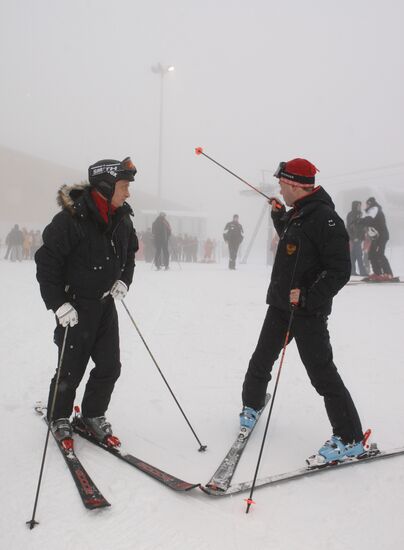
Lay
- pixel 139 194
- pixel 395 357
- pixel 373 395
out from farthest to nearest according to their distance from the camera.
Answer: pixel 139 194, pixel 395 357, pixel 373 395

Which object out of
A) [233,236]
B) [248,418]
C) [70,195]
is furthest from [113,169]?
[233,236]

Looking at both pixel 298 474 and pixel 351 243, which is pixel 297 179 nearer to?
pixel 298 474

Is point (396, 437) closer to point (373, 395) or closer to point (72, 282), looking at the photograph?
point (373, 395)

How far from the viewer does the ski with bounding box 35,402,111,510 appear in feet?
8.14

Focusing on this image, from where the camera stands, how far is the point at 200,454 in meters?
3.24

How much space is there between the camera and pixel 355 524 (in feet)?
8.02

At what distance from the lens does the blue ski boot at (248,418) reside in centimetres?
342

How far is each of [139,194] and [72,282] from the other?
42401mm

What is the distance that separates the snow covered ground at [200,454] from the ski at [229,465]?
0.06 m

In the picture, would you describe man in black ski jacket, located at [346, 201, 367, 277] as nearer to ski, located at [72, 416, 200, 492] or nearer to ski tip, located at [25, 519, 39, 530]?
ski, located at [72, 416, 200, 492]

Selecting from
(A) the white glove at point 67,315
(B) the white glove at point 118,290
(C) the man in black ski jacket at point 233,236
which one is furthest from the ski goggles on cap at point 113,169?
(C) the man in black ski jacket at point 233,236

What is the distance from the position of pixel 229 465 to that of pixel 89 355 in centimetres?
124

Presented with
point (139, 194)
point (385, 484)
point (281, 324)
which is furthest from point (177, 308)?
A: point (139, 194)

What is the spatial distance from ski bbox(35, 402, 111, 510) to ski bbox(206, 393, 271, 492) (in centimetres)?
63
